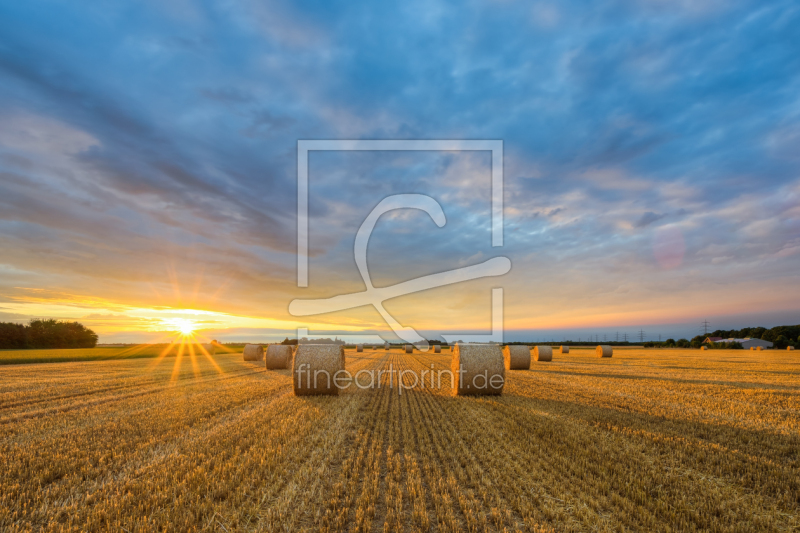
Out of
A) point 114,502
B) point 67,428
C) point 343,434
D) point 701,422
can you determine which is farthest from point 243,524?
point 701,422

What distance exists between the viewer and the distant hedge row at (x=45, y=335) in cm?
5225

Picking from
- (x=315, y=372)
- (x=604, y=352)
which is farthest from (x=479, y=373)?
(x=604, y=352)

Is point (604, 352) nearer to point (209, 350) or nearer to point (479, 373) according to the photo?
point (479, 373)

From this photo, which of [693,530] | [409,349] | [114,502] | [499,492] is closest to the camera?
[693,530]

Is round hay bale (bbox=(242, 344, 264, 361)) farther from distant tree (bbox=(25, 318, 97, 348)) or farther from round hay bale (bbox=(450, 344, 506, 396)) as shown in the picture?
distant tree (bbox=(25, 318, 97, 348))

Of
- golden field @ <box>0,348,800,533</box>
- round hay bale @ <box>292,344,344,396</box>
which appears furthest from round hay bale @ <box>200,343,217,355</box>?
golden field @ <box>0,348,800,533</box>

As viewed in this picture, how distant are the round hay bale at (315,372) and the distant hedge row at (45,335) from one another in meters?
66.0

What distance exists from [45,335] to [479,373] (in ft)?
239

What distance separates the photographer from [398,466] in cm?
561

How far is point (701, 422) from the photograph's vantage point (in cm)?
841

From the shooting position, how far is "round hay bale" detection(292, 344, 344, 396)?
1212 cm

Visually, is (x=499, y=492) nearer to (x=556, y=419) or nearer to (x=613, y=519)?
(x=613, y=519)

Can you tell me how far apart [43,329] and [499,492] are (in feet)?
254

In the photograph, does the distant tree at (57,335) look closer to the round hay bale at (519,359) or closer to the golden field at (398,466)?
the golden field at (398,466)
